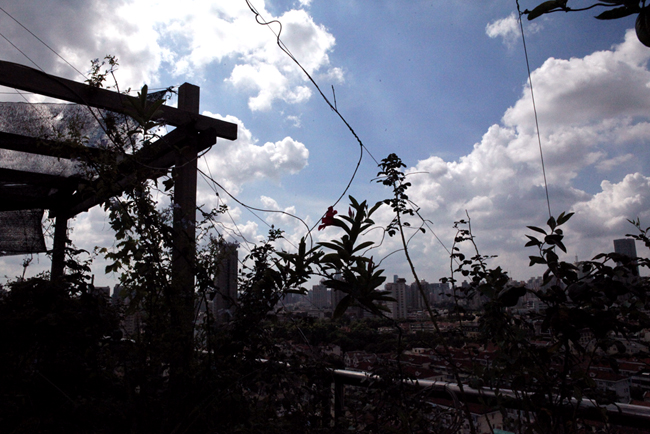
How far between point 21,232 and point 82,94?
429cm

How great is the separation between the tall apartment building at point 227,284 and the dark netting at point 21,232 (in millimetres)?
4507

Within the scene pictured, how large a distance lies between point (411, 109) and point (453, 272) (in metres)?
0.79

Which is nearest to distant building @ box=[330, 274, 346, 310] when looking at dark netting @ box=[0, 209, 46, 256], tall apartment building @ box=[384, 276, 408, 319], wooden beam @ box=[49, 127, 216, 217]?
tall apartment building @ box=[384, 276, 408, 319]

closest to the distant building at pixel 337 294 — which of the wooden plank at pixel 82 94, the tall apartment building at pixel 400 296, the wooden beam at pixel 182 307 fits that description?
the tall apartment building at pixel 400 296

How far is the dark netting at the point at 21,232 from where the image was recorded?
538 centimetres

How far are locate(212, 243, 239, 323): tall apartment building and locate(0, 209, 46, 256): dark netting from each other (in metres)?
4.51

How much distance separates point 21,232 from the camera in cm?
564

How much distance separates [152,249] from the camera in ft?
5.26

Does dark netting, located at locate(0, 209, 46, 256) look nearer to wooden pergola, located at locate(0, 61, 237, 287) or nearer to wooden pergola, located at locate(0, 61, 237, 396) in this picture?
wooden pergola, located at locate(0, 61, 237, 396)

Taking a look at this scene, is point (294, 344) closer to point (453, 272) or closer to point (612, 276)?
point (453, 272)

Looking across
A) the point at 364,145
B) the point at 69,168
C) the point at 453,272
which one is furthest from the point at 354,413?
the point at 69,168

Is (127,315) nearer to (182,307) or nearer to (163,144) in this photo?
(182,307)

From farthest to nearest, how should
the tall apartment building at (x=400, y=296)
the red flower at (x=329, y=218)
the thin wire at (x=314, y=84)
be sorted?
the tall apartment building at (x=400, y=296), the thin wire at (x=314, y=84), the red flower at (x=329, y=218)

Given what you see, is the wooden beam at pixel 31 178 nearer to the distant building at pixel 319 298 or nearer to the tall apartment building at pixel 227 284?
the tall apartment building at pixel 227 284
